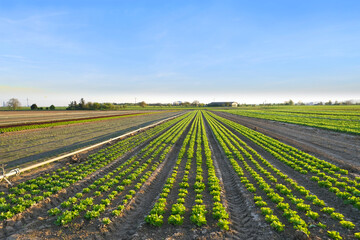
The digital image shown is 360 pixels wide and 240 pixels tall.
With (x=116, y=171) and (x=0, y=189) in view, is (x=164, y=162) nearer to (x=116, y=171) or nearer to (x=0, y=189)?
(x=116, y=171)

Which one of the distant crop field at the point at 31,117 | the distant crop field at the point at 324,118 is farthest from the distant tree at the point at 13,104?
the distant crop field at the point at 324,118

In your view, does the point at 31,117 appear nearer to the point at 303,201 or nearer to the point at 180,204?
the point at 180,204

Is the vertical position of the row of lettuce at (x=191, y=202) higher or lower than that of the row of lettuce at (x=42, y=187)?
lower

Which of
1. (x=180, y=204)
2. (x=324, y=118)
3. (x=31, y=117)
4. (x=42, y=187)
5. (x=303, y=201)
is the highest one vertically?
(x=31, y=117)

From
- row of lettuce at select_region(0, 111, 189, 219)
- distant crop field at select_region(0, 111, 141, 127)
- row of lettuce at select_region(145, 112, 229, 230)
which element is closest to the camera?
row of lettuce at select_region(145, 112, 229, 230)

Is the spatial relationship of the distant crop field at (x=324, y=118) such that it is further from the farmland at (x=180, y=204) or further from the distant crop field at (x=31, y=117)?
the distant crop field at (x=31, y=117)

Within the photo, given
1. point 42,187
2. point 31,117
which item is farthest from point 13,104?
point 42,187

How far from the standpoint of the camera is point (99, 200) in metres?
9.76

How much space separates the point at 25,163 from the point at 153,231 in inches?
579

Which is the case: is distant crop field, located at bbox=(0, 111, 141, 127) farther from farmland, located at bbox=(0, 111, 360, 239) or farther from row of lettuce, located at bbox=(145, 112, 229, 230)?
row of lettuce, located at bbox=(145, 112, 229, 230)

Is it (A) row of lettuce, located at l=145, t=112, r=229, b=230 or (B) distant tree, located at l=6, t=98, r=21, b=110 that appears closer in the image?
(A) row of lettuce, located at l=145, t=112, r=229, b=230

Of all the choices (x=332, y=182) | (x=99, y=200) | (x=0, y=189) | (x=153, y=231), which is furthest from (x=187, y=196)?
(x=0, y=189)

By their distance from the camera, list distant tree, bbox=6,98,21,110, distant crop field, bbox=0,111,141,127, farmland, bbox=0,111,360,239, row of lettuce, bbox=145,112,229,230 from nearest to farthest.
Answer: farmland, bbox=0,111,360,239, row of lettuce, bbox=145,112,229,230, distant crop field, bbox=0,111,141,127, distant tree, bbox=6,98,21,110

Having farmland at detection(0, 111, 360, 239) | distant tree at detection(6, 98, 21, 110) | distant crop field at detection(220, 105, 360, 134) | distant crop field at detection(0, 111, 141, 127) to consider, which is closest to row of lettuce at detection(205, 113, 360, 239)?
farmland at detection(0, 111, 360, 239)
